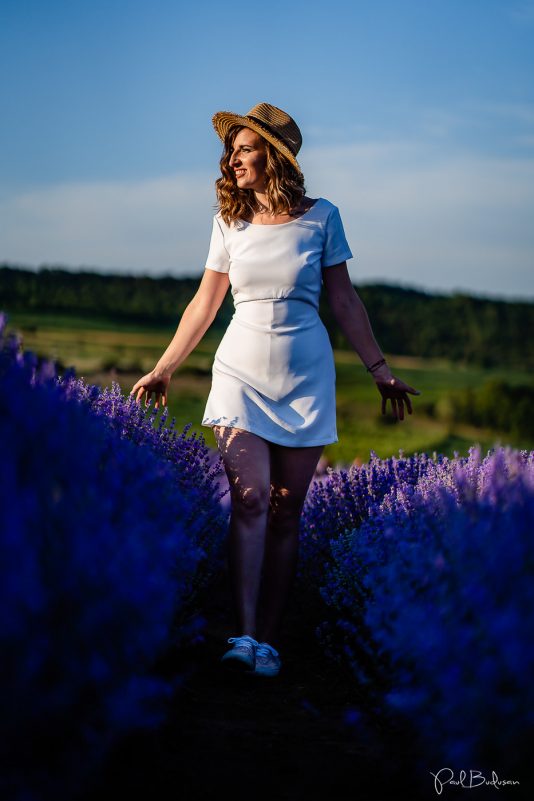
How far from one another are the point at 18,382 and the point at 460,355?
11.6 metres

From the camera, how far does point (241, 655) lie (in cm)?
305

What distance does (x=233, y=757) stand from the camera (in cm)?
246

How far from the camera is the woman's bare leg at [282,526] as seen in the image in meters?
3.38

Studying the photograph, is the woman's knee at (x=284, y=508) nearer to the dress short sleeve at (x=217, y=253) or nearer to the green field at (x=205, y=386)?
the dress short sleeve at (x=217, y=253)

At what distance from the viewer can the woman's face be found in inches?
133

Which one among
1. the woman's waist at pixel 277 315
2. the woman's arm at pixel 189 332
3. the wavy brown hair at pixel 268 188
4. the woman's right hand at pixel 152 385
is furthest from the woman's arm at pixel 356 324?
the woman's right hand at pixel 152 385

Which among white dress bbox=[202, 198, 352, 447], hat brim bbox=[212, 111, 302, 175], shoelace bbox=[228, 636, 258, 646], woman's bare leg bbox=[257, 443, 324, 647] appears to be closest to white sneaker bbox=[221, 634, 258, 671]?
shoelace bbox=[228, 636, 258, 646]

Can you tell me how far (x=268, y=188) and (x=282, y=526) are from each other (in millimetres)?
1206

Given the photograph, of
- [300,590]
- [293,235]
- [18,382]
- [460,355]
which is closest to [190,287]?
[460,355]

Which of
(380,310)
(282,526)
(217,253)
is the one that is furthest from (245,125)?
(380,310)

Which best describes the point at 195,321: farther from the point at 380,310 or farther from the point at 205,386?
the point at 380,310

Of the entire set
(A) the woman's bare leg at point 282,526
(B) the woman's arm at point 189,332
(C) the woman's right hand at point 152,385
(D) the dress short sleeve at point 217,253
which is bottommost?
(A) the woman's bare leg at point 282,526

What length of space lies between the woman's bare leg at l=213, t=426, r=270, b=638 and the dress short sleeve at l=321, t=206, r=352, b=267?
70 cm

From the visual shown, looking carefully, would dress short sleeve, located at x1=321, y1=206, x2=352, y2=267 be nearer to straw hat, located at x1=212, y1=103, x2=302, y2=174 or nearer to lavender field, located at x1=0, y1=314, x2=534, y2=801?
straw hat, located at x1=212, y1=103, x2=302, y2=174
